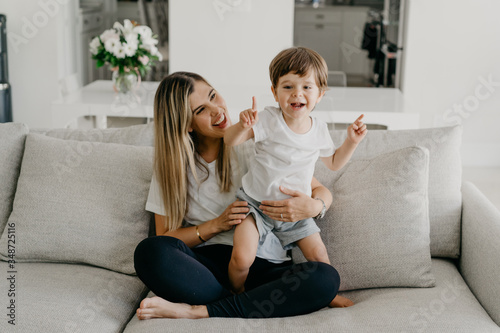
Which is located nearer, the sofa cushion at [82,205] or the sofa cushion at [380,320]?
the sofa cushion at [380,320]

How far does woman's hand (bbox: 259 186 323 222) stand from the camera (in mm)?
1538

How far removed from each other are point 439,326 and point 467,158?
10.9 feet

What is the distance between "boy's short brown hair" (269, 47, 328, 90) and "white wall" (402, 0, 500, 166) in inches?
116

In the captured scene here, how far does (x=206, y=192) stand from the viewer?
1.69 metres

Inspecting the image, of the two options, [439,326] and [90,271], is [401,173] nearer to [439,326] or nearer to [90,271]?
[439,326]

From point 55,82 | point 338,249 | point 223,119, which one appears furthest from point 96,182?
point 55,82

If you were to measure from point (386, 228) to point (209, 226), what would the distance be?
0.50m

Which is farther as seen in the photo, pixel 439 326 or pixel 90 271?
pixel 90 271

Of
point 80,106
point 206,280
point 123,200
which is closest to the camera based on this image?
point 206,280

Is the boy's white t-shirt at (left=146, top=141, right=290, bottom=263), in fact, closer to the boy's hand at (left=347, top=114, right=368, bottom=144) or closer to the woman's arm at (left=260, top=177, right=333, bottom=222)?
the woman's arm at (left=260, top=177, right=333, bottom=222)

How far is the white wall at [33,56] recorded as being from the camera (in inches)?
170
